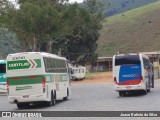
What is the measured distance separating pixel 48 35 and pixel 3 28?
687 centimetres

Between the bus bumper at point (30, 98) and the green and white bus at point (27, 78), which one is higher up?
the green and white bus at point (27, 78)

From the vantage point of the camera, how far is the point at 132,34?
461 ft

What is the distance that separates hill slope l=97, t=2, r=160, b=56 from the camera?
13100cm

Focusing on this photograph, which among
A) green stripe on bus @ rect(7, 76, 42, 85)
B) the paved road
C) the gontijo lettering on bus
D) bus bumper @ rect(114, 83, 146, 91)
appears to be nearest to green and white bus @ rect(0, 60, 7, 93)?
the paved road

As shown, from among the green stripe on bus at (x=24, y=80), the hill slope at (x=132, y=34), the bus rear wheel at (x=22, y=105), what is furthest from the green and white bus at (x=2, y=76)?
the hill slope at (x=132, y=34)

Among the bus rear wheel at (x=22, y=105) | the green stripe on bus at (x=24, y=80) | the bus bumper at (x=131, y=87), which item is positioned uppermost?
the green stripe on bus at (x=24, y=80)

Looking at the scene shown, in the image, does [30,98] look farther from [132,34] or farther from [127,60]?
[132,34]

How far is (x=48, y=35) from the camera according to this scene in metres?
60.2

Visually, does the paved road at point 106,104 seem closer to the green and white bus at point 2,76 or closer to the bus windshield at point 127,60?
the bus windshield at point 127,60

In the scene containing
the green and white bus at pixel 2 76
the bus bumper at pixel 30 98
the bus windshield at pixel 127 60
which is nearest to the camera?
the bus bumper at pixel 30 98

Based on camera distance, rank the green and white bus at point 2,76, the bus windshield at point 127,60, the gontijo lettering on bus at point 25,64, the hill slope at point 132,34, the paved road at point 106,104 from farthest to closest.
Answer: the hill slope at point 132,34 < the green and white bus at point 2,76 < the bus windshield at point 127,60 < the gontijo lettering on bus at point 25,64 < the paved road at point 106,104

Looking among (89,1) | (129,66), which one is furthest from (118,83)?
(89,1)

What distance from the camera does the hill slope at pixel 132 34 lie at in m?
131

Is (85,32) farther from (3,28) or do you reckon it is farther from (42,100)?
(42,100)
